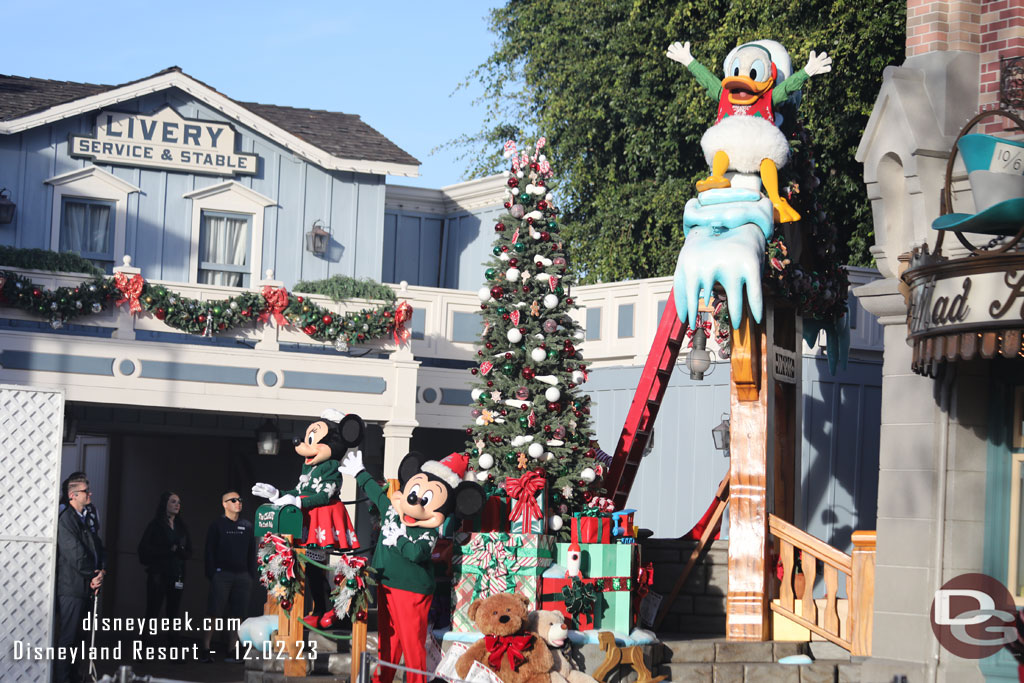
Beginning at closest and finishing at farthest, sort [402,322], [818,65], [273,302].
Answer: [818,65] < [273,302] < [402,322]

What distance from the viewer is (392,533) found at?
11547 millimetres

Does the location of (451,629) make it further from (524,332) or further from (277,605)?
(524,332)

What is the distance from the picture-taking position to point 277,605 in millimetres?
13031

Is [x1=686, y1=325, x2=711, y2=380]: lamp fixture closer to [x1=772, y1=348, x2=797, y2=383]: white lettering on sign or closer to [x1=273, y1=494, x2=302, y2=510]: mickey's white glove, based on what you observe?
[x1=772, y1=348, x2=797, y2=383]: white lettering on sign

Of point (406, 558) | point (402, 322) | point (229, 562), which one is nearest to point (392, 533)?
point (406, 558)

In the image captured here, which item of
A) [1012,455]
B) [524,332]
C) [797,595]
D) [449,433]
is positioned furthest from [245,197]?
[1012,455]

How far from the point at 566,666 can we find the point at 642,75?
15602mm

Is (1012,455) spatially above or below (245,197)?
below

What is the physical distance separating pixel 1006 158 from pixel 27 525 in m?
7.80

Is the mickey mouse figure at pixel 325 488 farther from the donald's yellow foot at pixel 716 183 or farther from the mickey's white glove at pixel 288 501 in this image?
the donald's yellow foot at pixel 716 183

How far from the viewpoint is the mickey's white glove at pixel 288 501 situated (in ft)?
41.0

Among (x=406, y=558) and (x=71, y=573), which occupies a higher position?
(x=406, y=558)

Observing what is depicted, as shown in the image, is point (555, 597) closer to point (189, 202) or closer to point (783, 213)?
point (783, 213)

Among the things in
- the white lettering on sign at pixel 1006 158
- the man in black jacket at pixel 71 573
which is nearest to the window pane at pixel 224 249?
the man in black jacket at pixel 71 573
